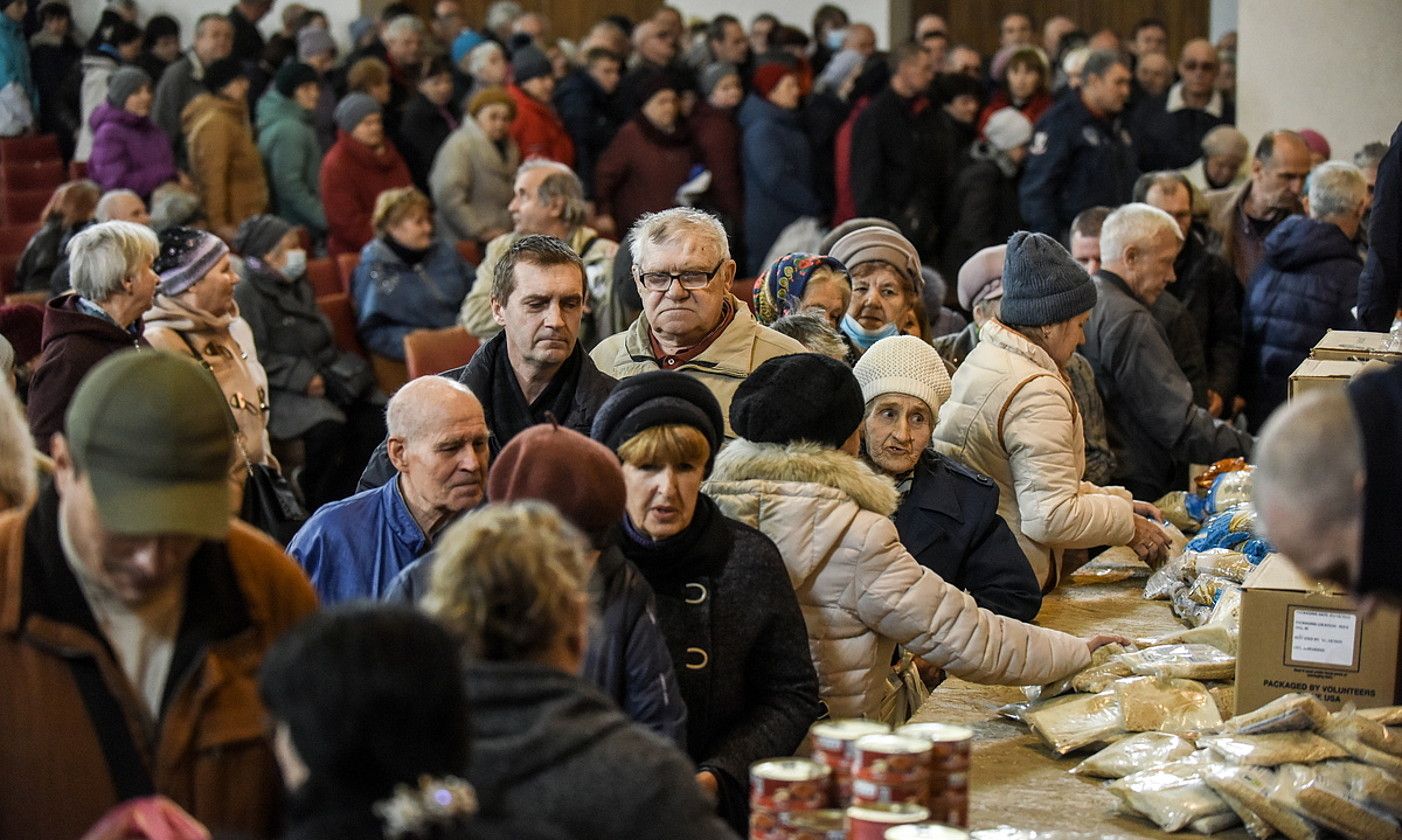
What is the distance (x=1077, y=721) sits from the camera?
11.9ft

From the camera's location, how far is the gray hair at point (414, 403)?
11.5ft

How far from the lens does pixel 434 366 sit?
6.27m

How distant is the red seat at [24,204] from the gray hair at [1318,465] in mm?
9104

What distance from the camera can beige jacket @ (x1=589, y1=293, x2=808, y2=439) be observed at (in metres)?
4.18

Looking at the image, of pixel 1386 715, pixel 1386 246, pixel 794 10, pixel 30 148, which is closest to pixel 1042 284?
pixel 1386 715

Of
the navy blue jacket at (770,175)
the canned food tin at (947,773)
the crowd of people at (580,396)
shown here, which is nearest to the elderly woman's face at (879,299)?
the crowd of people at (580,396)

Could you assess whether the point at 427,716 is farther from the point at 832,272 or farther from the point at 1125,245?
the point at 1125,245

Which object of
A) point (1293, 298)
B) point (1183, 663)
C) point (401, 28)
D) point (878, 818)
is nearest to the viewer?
point (878, 818)

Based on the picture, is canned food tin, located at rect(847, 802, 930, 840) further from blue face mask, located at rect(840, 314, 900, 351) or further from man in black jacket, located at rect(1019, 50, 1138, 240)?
man in black jacket, located at rect(1019, 50, 1138, 240)

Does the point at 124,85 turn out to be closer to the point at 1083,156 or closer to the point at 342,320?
the point at 342,320

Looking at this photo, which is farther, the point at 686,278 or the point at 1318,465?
the point at 686,278

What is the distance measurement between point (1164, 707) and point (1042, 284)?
4.41 feet

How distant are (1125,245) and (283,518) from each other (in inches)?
118

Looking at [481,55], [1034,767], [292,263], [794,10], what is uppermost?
[794,10]
